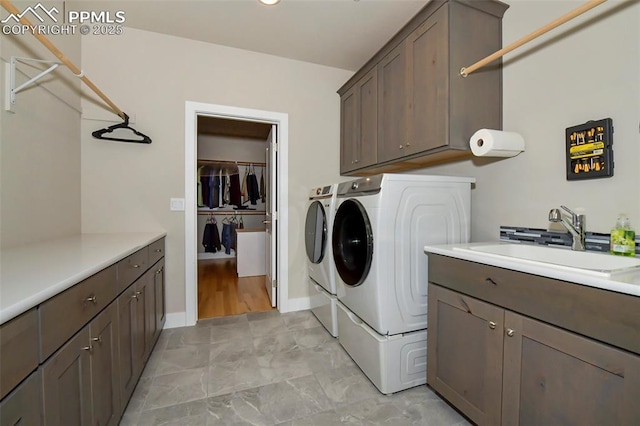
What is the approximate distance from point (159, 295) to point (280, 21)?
2.40 meters

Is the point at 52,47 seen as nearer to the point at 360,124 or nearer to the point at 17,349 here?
the point at 17,349

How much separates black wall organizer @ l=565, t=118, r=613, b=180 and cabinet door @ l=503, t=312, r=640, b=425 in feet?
2.78

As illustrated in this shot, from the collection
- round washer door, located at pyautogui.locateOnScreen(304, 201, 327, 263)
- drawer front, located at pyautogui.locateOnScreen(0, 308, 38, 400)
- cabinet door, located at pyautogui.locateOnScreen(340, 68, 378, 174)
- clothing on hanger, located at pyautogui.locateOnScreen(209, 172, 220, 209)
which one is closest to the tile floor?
round washer door, located at pyautogui.locateOnScreen(304, 201, 327, 263)

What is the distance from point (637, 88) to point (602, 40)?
30 centimetres

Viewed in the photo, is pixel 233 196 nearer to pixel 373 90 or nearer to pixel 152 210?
pixel 152 210

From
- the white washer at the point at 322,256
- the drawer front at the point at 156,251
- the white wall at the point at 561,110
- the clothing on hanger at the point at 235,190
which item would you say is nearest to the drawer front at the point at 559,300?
the white wall at the point at 561,110

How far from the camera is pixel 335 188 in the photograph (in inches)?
86.4

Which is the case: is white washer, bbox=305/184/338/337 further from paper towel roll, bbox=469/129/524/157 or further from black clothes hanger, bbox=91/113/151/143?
black clothes hanger, bbox=91/113/151/143

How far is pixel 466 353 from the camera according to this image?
130cm

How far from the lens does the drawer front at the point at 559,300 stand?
31.0 inches

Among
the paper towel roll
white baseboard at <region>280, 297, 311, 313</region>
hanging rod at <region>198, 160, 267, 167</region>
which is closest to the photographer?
the paper towel roll

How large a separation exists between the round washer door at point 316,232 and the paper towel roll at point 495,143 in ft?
4.01

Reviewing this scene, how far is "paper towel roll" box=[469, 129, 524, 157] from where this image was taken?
59.7 inches

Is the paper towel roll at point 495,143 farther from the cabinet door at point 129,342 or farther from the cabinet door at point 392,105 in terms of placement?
the cabinet door at point 129,342
